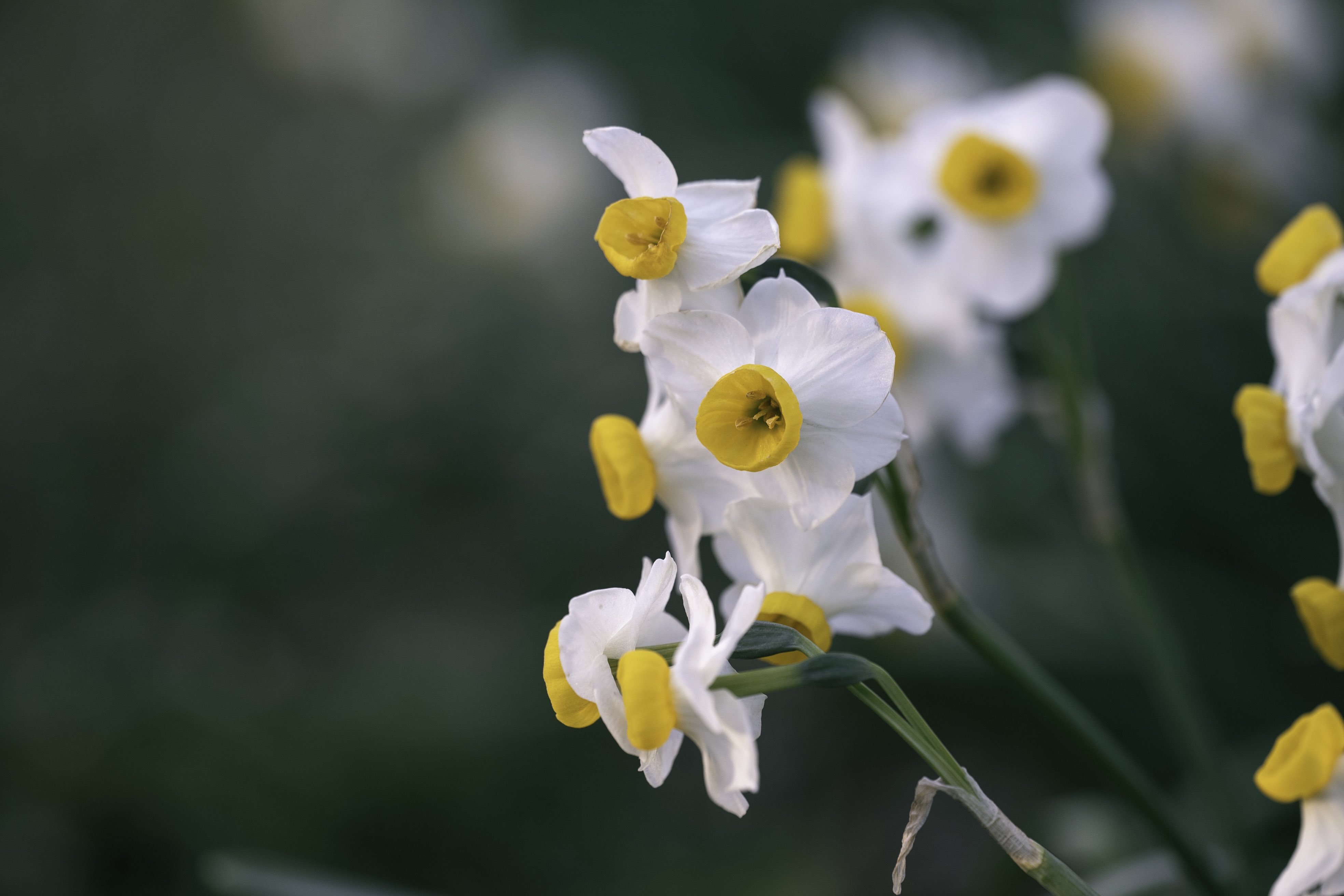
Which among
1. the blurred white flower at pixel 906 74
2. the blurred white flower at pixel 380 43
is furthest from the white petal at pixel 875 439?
the blurred white flower at pixel 380 43

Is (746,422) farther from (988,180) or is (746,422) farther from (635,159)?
(988,180)

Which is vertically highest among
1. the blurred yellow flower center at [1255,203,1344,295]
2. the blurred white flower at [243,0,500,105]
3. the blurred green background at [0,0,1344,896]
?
the blurred white flower at [243,0,500,105]

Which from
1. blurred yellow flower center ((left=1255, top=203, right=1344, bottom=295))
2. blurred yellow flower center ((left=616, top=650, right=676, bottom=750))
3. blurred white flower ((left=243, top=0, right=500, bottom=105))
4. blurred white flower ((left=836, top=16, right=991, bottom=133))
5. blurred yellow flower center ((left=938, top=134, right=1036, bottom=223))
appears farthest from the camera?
blurred white flower ((left=243, top=0, right=500, bottom=105))

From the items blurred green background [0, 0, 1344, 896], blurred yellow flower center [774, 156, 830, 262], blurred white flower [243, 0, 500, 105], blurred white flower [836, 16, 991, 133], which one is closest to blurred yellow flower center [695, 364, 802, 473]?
blurred yellow flower center [774, 156, 830, 262]

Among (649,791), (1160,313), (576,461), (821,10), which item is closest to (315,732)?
(649,791)

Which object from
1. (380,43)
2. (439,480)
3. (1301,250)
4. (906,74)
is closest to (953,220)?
(1301,250)

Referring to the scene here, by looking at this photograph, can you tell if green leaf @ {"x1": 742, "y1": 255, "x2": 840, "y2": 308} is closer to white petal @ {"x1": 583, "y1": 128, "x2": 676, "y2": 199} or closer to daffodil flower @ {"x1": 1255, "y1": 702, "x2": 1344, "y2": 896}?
white petal @ {"x1": 583, "y1": 128, "x2": 676, "y2": 199}

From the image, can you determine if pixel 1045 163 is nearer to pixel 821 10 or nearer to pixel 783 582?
pixel 783 582
